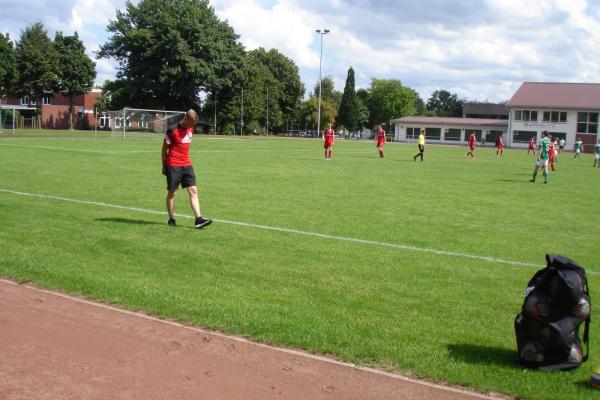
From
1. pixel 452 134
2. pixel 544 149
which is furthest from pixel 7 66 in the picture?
pixel 544 149

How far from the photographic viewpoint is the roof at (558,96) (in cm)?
8288

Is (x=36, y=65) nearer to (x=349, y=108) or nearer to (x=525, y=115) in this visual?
(x=349, y=108)

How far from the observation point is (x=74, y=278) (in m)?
6.77

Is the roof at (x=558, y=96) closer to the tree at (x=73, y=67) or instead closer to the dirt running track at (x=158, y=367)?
the tree at (x=73, y=67)

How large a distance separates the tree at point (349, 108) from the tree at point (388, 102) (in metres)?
14.1

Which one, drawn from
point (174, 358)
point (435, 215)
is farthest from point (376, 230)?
point (174, 358)

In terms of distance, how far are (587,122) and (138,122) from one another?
2374 inches

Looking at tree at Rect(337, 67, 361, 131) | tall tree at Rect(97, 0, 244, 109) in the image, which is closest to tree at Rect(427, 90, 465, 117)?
tree at Rect(337, 67, 361, 131)

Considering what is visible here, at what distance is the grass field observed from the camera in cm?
513

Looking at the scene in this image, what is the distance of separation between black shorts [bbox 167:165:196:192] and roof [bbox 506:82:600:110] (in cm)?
8253

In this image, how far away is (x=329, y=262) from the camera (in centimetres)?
805

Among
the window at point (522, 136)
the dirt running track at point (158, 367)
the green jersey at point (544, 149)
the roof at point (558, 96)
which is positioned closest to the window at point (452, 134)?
the window at point (522, 136)

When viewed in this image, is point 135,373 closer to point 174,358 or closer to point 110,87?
point 174,358

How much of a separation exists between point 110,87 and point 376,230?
251 ft
